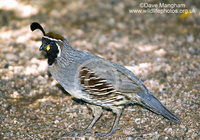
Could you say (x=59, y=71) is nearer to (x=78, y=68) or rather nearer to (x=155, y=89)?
(x=78, y=68)

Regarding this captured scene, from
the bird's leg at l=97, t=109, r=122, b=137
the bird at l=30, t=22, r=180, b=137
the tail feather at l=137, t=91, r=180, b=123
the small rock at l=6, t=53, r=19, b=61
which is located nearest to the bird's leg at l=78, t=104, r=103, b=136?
the bird at l=30, t=22, r=180, b=137

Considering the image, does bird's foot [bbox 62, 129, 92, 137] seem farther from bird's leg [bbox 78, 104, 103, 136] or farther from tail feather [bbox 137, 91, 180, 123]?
tail feather [bbox 137, 91, 180, 123]

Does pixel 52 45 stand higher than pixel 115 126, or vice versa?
pixel 52 45

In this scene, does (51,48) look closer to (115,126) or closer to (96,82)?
(96,82)

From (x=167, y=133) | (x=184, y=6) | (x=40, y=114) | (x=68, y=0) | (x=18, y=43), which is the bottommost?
(x=167, y=133)

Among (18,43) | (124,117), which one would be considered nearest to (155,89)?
(124,117)

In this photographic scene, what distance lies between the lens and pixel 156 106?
367 centimetres

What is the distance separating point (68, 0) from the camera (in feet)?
24.3

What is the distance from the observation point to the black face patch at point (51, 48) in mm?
3762

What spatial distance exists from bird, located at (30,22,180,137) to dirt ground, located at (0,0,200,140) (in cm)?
24

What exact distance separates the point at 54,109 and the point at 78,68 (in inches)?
33.9

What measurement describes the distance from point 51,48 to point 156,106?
166 cm

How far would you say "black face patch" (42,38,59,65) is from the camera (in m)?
3.76

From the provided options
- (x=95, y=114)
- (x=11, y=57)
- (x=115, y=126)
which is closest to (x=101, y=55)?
(x=11, y=57)
